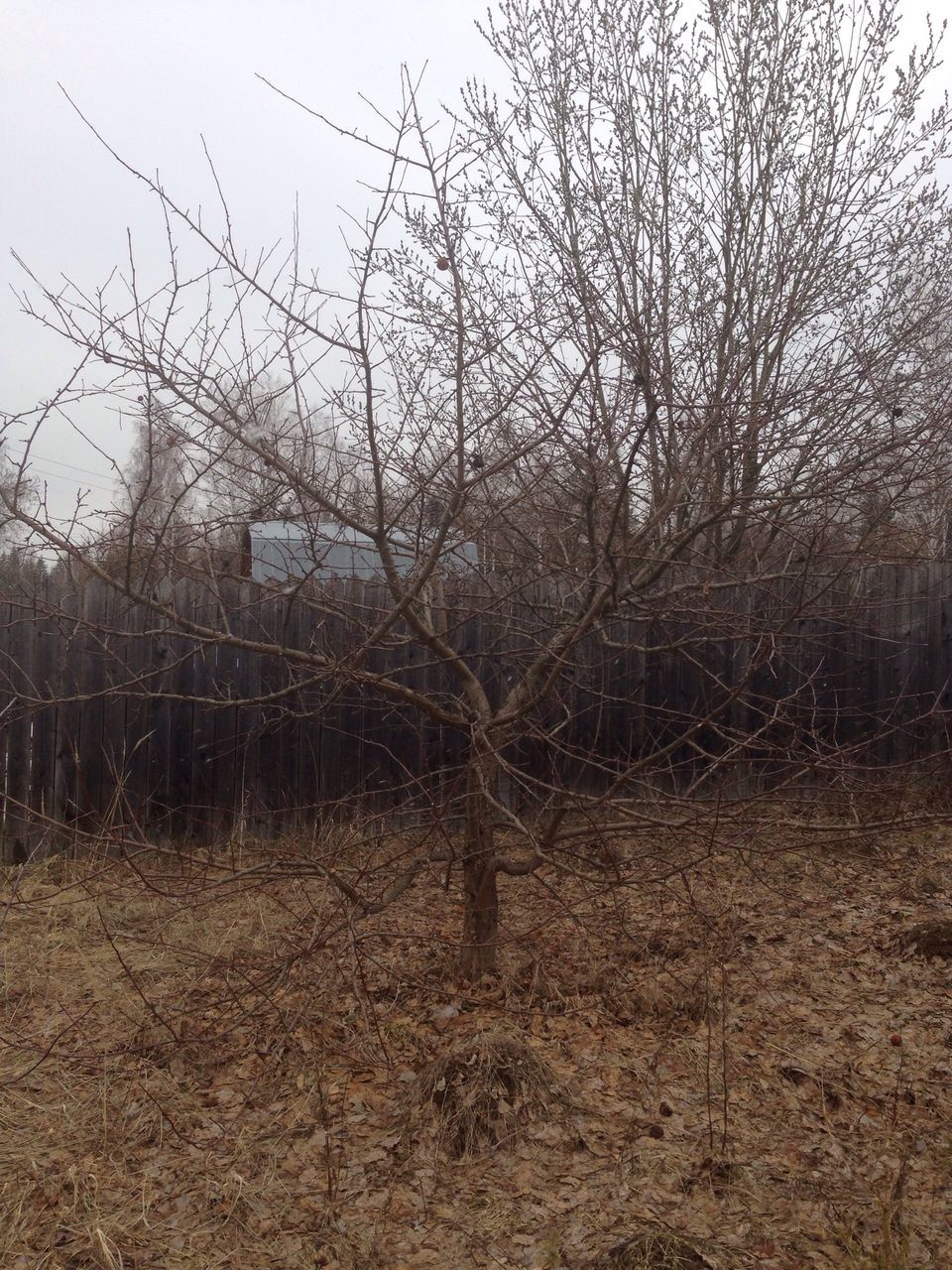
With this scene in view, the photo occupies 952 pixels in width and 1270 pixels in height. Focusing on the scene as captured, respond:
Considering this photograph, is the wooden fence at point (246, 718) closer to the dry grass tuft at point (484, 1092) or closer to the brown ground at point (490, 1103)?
the brown ground at point (490, 1103)

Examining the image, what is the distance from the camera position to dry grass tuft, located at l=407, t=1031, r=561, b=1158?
285cm

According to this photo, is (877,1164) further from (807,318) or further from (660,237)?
(660,237)

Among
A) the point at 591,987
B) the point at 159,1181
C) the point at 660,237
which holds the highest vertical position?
the point at 660,237

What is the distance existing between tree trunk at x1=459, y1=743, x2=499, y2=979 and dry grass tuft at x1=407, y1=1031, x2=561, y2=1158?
0.66 m

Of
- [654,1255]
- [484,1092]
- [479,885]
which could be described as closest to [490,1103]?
[484,1092]

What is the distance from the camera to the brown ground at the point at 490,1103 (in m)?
2.47

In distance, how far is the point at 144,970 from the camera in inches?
168

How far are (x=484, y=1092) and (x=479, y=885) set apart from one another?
888mm

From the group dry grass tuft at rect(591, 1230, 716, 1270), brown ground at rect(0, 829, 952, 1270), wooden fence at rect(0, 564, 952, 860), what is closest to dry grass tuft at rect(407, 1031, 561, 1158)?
brown ground at rect(0, 829, 952, 1270)

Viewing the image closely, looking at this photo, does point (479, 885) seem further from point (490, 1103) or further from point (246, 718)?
point (246, 718)

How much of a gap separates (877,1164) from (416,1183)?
120 centimetres

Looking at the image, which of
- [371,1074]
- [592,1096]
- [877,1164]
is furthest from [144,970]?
[877,1164]

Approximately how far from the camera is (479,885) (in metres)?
3.71

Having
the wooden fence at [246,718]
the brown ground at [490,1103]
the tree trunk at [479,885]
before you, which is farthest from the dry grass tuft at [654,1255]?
the wooden fence at [246,718]
